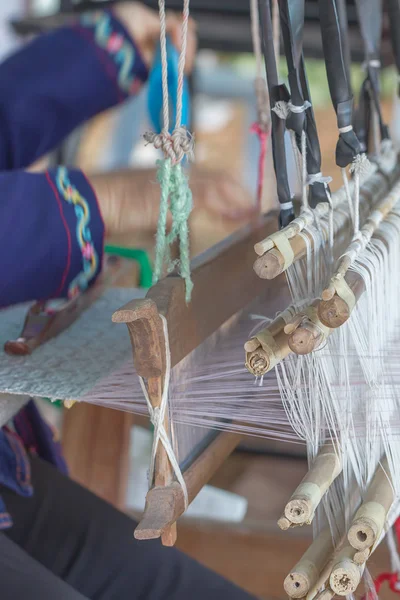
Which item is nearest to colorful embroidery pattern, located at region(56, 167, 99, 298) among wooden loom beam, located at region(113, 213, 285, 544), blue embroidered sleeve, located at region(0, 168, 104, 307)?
blue embroidered sleeve, located at region(0, 168, 104, 307)

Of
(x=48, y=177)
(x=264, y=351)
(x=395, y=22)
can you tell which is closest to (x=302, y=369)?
(x=264, y=351)

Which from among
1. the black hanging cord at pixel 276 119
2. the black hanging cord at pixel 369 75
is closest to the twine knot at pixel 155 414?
the black hanging cord at pixel 276 119

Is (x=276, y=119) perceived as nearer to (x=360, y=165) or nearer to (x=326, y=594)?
(x=360, y=165)

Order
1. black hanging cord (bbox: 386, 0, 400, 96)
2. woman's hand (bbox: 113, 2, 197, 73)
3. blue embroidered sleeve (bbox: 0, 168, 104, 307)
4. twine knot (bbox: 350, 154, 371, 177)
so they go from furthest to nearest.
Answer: woman's hand (bbox: 113, 2, 197, 73) → black hanging cord (bbox: 386, 0, 400, 96) → blue embroidered sleeve (bbox: 0, 168, 104, 307) → twine knot (bbox: 350, 154, 371, 177)

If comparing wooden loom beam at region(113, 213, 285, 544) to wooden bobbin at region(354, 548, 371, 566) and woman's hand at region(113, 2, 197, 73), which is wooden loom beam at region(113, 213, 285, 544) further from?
woman's hand at region(113, 2, 197, 73)

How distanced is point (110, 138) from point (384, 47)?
4.41ft

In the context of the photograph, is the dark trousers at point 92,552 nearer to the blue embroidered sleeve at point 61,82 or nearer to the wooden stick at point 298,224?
the wooden stick at point 298,224

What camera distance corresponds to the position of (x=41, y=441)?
42.6 inches

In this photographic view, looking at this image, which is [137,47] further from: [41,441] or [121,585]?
[121,585]

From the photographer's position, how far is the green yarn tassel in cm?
67

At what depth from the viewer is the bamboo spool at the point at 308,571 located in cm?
59

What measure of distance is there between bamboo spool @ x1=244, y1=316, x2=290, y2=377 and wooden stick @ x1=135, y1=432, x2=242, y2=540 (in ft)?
0.47

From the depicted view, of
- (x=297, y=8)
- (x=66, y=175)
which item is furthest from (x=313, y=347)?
(x=66, y=175)

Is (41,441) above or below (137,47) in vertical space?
below
